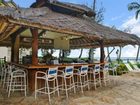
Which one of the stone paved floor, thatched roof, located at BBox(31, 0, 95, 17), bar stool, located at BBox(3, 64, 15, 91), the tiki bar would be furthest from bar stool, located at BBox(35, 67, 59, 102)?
thatched roof, located at BBox(31, 0, 95, 17)

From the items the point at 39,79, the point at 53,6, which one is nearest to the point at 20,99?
the point at 39,79

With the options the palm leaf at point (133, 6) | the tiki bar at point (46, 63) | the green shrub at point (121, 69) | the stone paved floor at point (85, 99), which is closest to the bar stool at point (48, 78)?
the tiki bar at point (46, 63)

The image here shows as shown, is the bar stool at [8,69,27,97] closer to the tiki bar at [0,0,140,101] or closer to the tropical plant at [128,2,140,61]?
the tiki bar at [0,0,140,101]

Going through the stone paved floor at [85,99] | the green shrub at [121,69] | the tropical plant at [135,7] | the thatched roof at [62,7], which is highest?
the tropical plant at [135,7]

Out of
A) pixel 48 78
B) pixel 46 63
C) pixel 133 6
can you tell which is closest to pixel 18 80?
pixel 46 63

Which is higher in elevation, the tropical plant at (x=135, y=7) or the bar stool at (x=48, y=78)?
the tropical plant at (x=135, y=7)

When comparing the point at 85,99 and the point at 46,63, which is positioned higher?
the point at 46,63

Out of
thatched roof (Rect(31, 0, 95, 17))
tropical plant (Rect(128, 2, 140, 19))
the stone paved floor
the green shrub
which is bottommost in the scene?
the stone paved floor

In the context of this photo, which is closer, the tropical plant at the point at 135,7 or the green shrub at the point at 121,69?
the green shrub at the point at 121,69

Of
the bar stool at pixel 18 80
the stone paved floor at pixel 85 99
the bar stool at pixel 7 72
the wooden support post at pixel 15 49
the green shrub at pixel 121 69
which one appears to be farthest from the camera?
the green shrub at pixel 121 69

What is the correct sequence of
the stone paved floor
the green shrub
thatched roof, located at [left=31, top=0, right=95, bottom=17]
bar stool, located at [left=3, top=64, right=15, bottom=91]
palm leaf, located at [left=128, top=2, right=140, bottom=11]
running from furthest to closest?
palm leaf, located at [left=128, top=2, right=140, bottom=11], the green shrub, thatched roof, located at [left=31, top=0, right=95, bottom=17], bar stool, located at [left=3, top=64, right=15, bottom=91], the stone paved floor

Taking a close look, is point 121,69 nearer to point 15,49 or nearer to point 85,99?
point 15,49

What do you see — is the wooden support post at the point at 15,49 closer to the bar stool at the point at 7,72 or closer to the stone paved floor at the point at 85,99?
the bar stool at the point at 7,72

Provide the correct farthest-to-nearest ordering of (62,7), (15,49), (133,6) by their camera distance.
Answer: (133,6) < (62,7) < (15,49)
